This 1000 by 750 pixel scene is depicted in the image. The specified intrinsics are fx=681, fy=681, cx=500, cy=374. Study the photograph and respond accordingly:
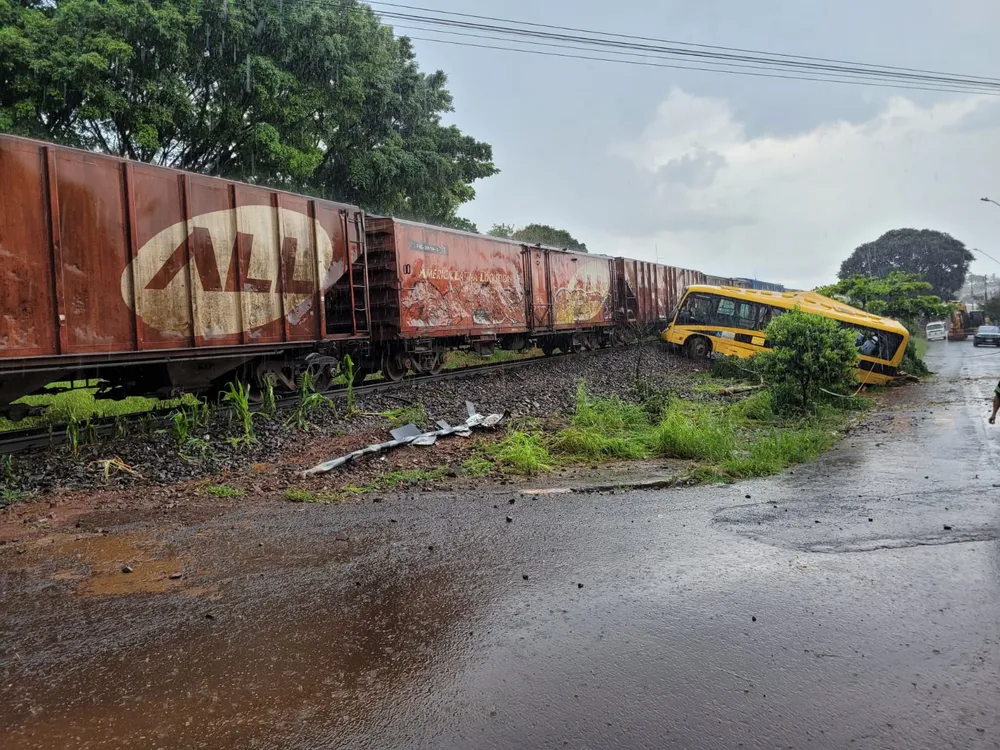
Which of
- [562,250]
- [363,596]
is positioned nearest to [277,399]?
[363,596]

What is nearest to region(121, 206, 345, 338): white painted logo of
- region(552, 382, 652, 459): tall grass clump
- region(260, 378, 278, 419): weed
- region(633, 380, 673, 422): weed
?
region(260, 378, 278, 419): weed

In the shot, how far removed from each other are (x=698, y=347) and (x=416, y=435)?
1294 centimetres

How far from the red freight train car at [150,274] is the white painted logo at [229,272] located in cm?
2

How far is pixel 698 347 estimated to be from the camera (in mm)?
19438

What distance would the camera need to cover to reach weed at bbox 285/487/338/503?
6035mm

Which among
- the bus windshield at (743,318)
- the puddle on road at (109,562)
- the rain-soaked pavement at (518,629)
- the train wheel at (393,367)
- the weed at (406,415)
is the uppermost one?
the bus windshield at (743,318)

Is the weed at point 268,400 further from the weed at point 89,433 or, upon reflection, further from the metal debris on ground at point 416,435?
the weed at point 89,433

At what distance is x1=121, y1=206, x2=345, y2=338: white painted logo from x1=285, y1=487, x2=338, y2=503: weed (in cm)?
333

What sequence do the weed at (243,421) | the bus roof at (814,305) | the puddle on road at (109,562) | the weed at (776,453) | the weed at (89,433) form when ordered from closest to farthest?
1. the puddle on road at (109,562)
2. the weed at (776,453)
3. the weed at (89,433)
4. the weed at (243,421)
5. the bus roof at (814,305)

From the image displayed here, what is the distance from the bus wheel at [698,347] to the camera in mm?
19284

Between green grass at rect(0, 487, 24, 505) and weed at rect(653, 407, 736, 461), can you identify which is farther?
weed at rect(653, 407, 736, 461)

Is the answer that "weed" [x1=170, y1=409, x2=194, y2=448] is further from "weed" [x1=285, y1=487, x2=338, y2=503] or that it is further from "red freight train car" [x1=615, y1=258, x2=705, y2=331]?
"red freight train car" [x1=615, y1=258, x2=705, y2=331]

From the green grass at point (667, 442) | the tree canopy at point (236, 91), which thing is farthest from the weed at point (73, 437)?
the tree canopy at point (236, 91)

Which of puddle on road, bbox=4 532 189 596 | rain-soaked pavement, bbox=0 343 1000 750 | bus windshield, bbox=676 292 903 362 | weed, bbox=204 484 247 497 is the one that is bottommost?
rain-soaked pavement, bbox=0 343 1000 750
